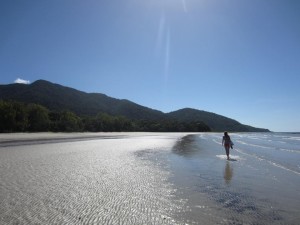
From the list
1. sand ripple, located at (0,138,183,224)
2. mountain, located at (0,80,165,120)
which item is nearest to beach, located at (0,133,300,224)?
sand ripple, located at (0,138,183,224)

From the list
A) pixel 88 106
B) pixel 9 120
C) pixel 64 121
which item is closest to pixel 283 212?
pixel 9 120

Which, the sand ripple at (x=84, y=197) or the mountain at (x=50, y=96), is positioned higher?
the mountain at (x=50, y=96)

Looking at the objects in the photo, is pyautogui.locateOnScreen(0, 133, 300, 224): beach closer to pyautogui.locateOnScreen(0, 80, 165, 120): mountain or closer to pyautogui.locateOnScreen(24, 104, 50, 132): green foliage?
pyautogui.locateOnScreen(24, 104, 50, 132): green foliage

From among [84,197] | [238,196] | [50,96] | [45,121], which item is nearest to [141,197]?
[84,197]

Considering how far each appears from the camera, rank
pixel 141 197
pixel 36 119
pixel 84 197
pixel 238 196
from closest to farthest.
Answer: pixel 84 197, pixel 141 197, pixel 238 196, pixel 36 119

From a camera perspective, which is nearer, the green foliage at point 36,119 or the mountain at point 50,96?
the green foliage at point 36,119

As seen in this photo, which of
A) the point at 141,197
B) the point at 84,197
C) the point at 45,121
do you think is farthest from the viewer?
the point at 45,121

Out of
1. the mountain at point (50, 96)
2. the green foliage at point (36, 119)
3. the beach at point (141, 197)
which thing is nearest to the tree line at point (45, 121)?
the green foliage at point (36, 119)

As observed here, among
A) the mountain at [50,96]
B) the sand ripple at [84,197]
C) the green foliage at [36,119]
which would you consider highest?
the mountain at [50,96]

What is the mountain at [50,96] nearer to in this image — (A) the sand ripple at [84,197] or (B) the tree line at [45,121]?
(B) the tree line at [45,121]

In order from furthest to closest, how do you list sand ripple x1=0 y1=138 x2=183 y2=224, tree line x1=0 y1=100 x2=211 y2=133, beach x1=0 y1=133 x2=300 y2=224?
tree line x1=0 y1=100 x2=211 y2=133 < beach x1=0 y1=133 x2=300 y2=224 < sand ripple x1=0 y1=138 x2=183 y2=224

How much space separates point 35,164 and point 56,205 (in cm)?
915

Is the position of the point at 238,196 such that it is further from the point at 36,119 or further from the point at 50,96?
the point at 50,96

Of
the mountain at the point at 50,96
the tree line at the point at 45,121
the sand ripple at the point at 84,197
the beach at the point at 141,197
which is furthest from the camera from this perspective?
the mountain at the point at 50,96
